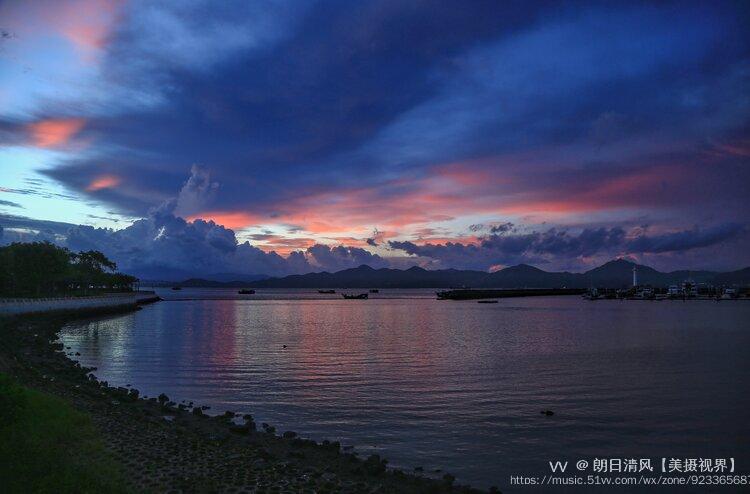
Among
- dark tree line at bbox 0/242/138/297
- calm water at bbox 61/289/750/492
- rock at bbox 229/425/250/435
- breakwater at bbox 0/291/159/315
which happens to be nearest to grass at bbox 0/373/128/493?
rock at bbox 229/425/250/435

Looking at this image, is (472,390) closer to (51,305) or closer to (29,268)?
(51,305)

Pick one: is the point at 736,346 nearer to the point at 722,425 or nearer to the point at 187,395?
the point at 722,425

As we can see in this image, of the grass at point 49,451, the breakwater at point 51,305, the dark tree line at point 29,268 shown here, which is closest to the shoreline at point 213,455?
the grass at point 49,451

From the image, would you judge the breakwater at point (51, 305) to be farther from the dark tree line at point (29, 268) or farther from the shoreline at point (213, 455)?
the shoreline at point (213, 455)

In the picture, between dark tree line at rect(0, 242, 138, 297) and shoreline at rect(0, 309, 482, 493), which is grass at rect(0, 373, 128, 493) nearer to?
shoreline at rect(0, 309, 482, 493)

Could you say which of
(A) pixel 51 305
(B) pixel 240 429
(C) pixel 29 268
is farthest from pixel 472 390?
(C) pixel 29 268

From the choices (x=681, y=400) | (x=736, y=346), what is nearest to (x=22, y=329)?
(x=681, y=400)

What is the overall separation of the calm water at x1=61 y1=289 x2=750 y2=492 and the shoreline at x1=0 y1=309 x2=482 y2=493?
2.10 metres

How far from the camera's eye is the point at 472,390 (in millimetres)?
32969

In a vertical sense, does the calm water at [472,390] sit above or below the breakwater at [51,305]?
below

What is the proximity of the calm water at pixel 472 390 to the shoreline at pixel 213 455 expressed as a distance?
2.10 meters

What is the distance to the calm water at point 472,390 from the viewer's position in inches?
838

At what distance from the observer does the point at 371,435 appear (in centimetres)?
2255

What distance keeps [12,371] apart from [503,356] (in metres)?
39.3
